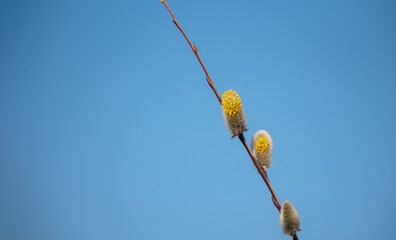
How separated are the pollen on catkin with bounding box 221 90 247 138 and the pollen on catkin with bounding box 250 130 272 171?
18 centimetres

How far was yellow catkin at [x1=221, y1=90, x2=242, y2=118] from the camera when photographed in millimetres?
1666

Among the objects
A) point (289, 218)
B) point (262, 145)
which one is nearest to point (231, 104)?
point (262, 145)

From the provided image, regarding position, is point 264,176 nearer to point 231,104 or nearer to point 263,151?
point 263,151

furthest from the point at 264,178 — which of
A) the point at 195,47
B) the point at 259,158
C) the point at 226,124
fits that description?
the point at 195,47

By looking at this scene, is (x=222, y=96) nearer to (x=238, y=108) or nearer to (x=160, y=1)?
(x=238, y=108)

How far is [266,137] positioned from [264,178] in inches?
13.3

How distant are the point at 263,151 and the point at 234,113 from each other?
281 mm

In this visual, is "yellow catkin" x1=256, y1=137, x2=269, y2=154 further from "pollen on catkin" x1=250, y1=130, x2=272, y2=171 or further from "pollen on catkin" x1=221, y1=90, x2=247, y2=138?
"pollen on catkin" x1=221, y1=90, x2=247, y2=138

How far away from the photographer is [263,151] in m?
1.79

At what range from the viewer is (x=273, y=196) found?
151 cm

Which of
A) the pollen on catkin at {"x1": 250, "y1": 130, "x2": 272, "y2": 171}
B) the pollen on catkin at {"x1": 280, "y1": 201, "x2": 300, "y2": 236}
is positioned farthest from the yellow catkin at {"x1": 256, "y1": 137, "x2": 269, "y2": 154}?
the pollen on catkin at {"x1": 280, "y1": 201, "x2": 300, "y2": 236}

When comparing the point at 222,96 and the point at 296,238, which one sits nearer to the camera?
the point at 296,238

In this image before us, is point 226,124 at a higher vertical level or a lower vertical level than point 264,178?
higher

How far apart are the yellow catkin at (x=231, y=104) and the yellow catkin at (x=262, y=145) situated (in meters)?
0.24
